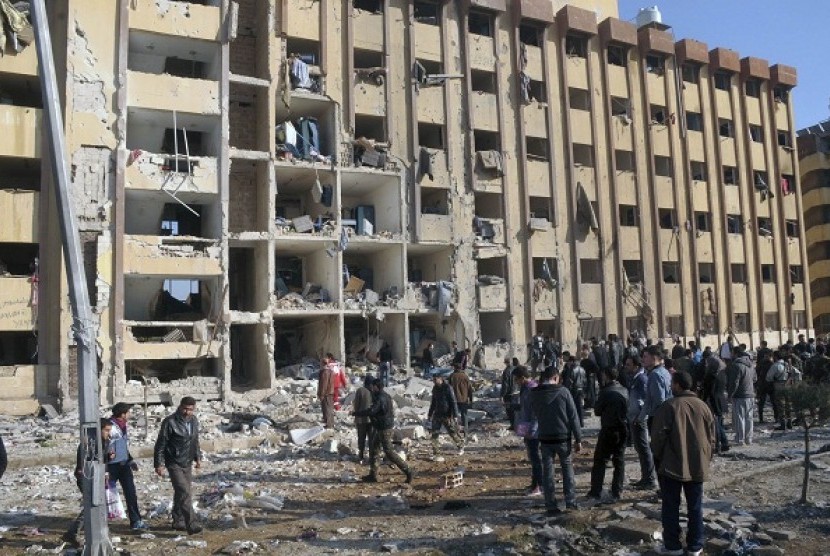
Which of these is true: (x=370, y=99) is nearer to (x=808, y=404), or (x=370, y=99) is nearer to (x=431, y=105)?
(x=431, y=105)

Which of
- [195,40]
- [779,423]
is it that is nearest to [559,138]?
[195,40]

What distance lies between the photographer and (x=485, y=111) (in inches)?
1101

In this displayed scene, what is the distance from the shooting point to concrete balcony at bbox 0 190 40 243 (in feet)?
63.8

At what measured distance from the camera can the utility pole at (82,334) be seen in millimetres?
6543

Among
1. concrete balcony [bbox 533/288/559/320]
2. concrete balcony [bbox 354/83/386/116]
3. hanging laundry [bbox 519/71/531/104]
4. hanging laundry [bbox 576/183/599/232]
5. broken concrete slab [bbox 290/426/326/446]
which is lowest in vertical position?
broken concrete slab [bbox 290/426/326/446]

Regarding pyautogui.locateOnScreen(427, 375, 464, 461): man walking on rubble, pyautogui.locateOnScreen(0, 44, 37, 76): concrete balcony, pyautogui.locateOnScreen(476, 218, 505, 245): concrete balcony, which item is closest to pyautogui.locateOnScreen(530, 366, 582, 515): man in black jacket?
pyautogui.locateOnScreen(427, 375, 464, 461): man walking on rubble

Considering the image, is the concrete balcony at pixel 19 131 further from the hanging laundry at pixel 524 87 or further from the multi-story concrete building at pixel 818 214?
the multi-story concrete building at pixel 818 214

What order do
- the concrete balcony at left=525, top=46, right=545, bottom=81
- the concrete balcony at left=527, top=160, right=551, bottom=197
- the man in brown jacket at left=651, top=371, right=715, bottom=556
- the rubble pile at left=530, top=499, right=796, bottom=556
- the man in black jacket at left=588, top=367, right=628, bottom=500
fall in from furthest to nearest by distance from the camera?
the concrete balcony at left=525, top=46, right=545, bottom=81, the concrete balcony at left=527, top=160, right=551, bottom=197, the man in black jacket at left=588, top=367, right=628, bottom=500, the rubble pile at left=530, top=499, right=796, bottom=556, the man in brown jacket at left=651, top=371, right=715, bottom=556

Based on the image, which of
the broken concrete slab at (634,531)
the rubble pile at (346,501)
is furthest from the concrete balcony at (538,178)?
the broken concrete slab at (634,531)

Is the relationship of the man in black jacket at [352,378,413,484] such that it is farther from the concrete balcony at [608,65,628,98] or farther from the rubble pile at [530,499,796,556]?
the concrete balcony at [608,65,628,98]

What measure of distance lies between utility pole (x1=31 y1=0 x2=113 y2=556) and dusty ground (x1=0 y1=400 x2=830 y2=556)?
728 mm

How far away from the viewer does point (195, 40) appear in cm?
2262

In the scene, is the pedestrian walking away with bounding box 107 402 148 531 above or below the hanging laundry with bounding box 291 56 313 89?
below

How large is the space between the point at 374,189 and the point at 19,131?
12.3m
